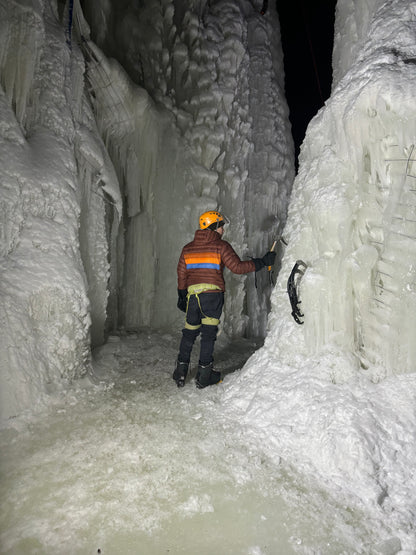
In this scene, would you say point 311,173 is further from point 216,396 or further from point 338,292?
point 216,396

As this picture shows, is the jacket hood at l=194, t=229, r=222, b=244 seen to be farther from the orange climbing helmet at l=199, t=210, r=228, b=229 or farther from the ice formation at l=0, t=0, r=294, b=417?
the ice formation at l=0, t=0, r=294, b=417

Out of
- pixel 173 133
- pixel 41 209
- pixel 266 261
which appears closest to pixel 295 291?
pixel 266 261

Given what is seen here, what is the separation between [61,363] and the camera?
370 centimetres

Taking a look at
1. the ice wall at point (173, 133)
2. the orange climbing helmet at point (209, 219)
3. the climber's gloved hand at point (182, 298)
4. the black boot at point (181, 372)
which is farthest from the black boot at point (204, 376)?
the ice wall at point (173, 133)

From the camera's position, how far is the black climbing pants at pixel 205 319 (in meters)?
4.08

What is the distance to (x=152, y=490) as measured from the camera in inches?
90.0

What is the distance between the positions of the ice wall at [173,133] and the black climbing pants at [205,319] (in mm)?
2640

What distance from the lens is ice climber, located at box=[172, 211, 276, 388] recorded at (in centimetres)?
409

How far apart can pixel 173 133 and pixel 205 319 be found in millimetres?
4228

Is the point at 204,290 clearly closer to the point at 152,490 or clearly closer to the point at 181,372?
the point at 181,372

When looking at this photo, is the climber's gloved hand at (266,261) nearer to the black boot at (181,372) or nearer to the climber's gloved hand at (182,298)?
the climber's gloved hand at (182,298)

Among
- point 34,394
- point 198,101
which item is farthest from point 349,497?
point 198,101

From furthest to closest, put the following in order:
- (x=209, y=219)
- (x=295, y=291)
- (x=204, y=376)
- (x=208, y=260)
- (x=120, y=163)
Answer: (x=120, y=163), (x=209, y=219), (x=208, y=260), (x=204, y=376), (x=295, y=291)

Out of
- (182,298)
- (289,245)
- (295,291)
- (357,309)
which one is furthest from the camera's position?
(182,298)
